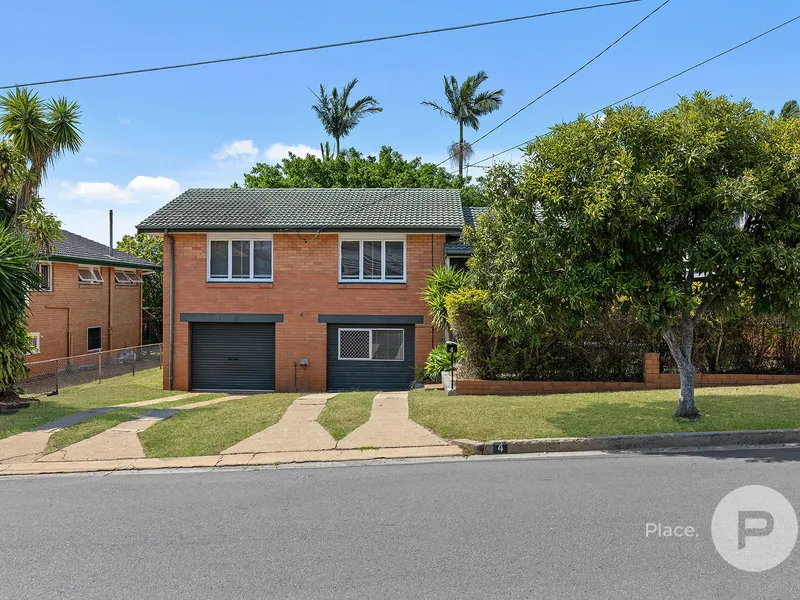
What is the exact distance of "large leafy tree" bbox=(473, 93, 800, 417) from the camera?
7.97 meters

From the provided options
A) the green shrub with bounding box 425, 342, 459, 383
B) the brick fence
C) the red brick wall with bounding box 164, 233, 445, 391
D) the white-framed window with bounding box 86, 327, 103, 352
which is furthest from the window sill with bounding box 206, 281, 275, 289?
the white-framed window with bounding box 86, 327, 103, 352

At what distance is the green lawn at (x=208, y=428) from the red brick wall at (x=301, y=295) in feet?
18.8

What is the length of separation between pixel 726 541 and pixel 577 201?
16.5ft

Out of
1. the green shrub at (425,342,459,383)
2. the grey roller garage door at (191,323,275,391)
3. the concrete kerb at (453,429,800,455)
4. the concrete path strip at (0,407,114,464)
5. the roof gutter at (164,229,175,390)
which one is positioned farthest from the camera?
the grey roller garage door at (191,323,275,391)

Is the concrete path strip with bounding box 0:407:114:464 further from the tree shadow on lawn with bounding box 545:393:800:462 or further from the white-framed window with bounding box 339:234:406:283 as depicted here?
the white-framed window with bounding box 339:234:406:283

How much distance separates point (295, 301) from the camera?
17750 millimetres

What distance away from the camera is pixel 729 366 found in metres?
12.7

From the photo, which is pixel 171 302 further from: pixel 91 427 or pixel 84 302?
pixel 84 302

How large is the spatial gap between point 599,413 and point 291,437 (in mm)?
4937

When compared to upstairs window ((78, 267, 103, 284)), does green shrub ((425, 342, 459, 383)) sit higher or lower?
lower

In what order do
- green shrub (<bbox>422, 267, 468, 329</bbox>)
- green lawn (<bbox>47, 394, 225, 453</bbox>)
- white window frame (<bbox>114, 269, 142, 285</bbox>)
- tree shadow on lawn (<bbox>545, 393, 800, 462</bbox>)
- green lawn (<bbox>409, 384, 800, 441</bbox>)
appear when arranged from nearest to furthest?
tree shadow on lawn (<bbox>545, 393, 800, 462</bbox>), green lawn (<bbox>409, 384, 800, 441</bbox>), green lawn (<bbox>47, 394, 225, 453</bbox>), green shrub (<bbox>422, 267, 468, 329</bbox>), white window frame (<bbox>114, 269, 142, 285</bbox>)

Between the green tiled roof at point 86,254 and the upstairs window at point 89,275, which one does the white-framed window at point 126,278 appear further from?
the upstairs window at point 89,275

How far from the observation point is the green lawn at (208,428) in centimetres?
820

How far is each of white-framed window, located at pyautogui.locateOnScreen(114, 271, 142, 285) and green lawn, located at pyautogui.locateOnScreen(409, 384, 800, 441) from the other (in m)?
21.6
